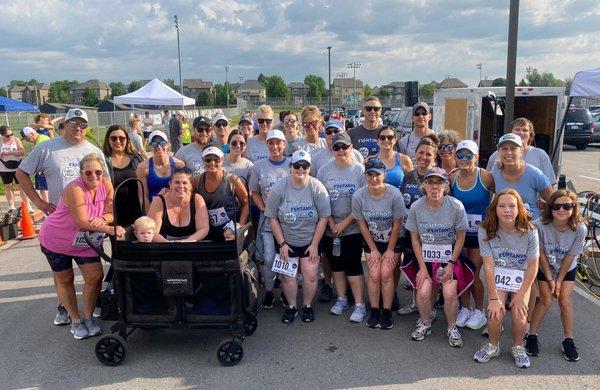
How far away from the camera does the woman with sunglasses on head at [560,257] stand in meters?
3.80

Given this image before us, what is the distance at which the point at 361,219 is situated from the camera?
4469mm

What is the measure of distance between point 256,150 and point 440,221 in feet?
8.16

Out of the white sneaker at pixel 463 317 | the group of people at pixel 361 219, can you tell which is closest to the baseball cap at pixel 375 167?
the group of people at pixel 361 219

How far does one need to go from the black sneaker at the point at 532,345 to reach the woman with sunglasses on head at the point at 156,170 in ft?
11.0

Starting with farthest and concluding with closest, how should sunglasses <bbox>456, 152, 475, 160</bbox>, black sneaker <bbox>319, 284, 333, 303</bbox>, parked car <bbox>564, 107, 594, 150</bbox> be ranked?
parked car <bbox>564, 107, 594, 150</bbox> → black sneaker <bbox>319, 284, 333, 303</bbox> → sunglasses <bbox>456, 152, 475, 160</bbox>

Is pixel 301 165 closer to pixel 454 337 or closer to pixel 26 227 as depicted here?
pixel 454 337

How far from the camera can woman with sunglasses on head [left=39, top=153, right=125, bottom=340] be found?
13.2 ft

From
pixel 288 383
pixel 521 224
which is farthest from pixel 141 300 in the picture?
pixel 521 224

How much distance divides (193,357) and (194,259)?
859 mm

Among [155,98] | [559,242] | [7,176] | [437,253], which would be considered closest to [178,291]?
[437,253]

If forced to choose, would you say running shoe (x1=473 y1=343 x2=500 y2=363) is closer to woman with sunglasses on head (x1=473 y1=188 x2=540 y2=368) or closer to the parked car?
woman with sunglasses on head (x1=473 y1=188 x2=540 y2=368)

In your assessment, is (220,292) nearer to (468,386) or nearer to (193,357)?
(193,357)

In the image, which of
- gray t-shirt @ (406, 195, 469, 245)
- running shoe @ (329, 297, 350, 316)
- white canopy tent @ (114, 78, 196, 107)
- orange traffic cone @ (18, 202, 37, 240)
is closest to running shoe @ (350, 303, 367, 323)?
running shoe @ (329, 297, 350, 316)

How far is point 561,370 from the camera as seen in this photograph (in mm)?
3605
